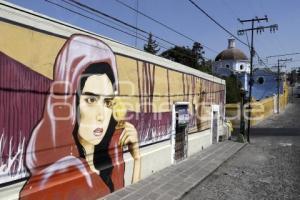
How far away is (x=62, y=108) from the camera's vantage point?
25.8 feet

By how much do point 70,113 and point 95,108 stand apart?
1031mm

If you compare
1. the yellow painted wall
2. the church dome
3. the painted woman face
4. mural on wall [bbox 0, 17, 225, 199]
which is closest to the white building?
the church dome

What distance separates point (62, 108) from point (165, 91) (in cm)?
605

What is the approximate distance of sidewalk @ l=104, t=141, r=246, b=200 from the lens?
32.6ft

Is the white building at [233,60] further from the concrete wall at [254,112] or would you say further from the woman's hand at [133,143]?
the woman's hand at [133,143]

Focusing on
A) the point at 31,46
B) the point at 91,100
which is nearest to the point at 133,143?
the point at 91,100

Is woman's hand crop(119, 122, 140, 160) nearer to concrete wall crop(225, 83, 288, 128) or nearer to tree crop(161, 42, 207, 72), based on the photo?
concrete wall crop(225, 83, 288, 128)

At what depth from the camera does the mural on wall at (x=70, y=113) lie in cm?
661

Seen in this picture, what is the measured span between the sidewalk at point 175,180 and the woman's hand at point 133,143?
0.28m

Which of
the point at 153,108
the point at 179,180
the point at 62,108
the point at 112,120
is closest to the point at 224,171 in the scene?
the point at 179,180

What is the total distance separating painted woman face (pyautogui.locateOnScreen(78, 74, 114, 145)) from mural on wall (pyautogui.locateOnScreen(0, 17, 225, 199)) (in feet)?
0.07

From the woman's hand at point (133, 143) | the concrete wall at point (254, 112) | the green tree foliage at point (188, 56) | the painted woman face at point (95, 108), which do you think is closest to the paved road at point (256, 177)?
the woman's hand at point (133, 143)

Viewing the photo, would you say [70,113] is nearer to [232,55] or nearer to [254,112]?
[254,112]

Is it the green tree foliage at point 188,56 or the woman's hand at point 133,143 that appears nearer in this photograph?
the woman's hand at point 133,143
